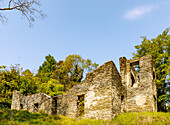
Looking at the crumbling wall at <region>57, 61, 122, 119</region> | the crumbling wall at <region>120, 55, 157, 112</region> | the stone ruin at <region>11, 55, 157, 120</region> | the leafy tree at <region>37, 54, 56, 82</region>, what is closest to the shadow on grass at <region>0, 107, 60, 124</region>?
the crumbling wall at <region>57, 61, 122, 119</region>

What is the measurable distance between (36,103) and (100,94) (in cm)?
952

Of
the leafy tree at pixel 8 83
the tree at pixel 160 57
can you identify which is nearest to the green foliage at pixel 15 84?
the leafy tree at pixel 8 83

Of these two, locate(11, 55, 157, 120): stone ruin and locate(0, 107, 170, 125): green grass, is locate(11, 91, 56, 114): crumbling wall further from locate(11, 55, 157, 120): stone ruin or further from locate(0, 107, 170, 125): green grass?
locate(0, 107, 170, 125): green grass

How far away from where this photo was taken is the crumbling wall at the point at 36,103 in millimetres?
16688

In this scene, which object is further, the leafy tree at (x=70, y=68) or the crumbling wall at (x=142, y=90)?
the leafy tree at (x=70, y=68)

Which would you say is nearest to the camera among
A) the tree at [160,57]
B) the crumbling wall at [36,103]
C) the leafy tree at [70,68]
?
the crumbling wall at [36,103]

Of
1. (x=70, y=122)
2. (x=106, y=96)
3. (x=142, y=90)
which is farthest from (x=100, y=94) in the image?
(x=142, y=90)

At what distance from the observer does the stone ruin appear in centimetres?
1202

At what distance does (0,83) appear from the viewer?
2388cm

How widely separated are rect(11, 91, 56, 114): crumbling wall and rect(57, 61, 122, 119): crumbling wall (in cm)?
305

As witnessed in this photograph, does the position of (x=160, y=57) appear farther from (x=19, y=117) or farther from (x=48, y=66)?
(x=48, y=66)

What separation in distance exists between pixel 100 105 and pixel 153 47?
16.0 m

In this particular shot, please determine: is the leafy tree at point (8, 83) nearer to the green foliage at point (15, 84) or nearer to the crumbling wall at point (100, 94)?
the green foliage at point (15, 84)

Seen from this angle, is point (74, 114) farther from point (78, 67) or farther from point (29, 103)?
point (78, 67)
